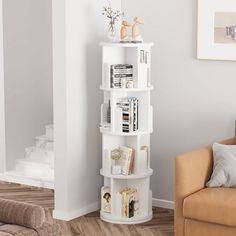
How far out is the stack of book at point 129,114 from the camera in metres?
5.18

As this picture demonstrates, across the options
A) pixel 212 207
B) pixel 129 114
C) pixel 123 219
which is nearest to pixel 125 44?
pixel 129 114

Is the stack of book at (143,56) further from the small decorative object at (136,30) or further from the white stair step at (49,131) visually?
the white stair step at (49,131)

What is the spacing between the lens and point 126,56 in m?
5.42

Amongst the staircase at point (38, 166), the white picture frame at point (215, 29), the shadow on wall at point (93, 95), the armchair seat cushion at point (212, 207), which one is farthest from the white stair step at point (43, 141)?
the armchair seat cushion at point (212, 207)

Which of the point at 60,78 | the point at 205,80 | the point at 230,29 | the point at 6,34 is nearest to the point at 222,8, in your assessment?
the point at 230,29

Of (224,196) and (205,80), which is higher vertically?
(205,80)

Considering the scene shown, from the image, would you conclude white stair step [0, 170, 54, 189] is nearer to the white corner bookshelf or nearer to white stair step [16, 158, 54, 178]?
white stair step [16, 158, 54, 178]

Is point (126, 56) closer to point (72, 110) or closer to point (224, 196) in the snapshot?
point (72, 110)

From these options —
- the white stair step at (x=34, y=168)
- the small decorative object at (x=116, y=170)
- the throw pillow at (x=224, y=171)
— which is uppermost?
the throw pillow at (x=224, y=171)

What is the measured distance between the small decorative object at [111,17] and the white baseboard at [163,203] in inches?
55.8

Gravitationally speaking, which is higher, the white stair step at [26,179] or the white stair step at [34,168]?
the white stair step at [34,168]

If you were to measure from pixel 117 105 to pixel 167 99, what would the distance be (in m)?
0.52

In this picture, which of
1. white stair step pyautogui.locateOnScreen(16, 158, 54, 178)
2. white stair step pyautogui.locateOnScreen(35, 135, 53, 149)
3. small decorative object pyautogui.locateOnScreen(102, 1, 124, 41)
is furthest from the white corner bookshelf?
white stair step pyautogui.locateOnScreen(35, 135, 53, 149)

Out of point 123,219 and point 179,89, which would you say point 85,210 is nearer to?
point 123,219
